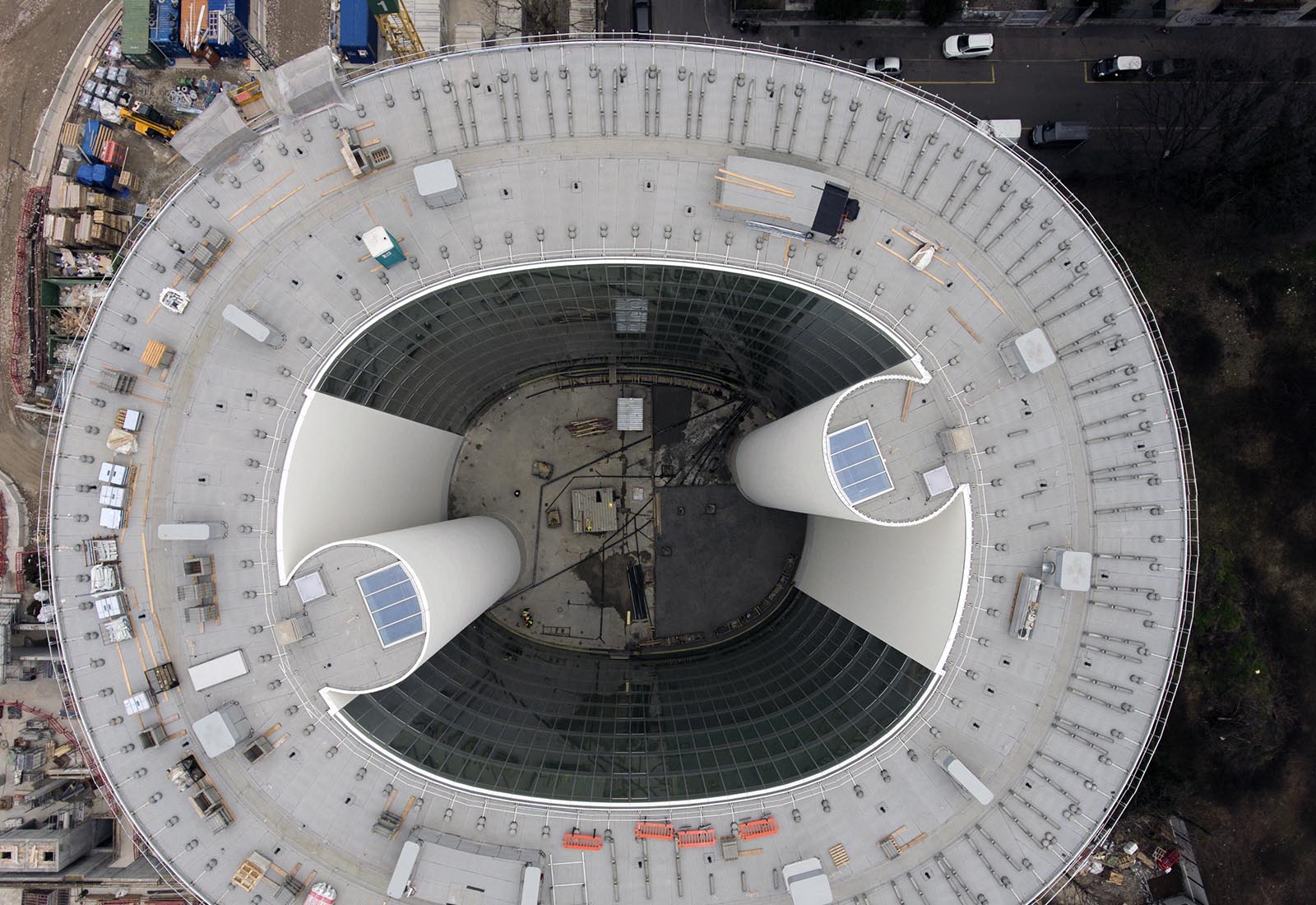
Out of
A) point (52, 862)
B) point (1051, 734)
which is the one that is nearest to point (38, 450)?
point (52, 862)

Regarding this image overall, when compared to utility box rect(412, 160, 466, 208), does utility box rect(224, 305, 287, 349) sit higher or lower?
lower

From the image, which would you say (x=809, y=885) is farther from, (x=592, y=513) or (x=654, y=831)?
(x=592, y=513)

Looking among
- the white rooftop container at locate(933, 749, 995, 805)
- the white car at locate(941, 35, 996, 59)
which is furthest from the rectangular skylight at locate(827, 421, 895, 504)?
the white car at locate(941, 35, 996, 59)

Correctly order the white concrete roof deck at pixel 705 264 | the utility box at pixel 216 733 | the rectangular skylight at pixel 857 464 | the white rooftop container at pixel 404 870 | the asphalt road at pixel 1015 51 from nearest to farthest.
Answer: the rectangular skylight at pixel 857 464 < the white rooftop container at pixel 404 870 < the utility box at pixel 216 733 < the white concrete roof deck at pixel 705 264 < the asphalt road at pixel 1015 51

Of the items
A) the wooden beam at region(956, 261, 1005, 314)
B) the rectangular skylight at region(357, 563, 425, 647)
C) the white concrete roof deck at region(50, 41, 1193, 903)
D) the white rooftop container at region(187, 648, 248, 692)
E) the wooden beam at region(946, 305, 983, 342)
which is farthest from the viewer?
the wooden beam at region(956, 261, 1005, 314)

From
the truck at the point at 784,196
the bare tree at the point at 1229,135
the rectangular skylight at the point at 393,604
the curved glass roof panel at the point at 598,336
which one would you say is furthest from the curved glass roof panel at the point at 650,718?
the bare tree at the point at 1229,135

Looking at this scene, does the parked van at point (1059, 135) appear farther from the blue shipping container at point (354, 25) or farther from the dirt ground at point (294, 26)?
the dirt ground at point (294, 26)

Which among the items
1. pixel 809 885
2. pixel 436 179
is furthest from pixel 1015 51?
→ pixel 809 885

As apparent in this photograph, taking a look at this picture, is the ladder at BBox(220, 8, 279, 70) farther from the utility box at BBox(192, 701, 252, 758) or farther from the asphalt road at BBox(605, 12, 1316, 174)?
the utility box at BBox(192, 701, 252, 758)
